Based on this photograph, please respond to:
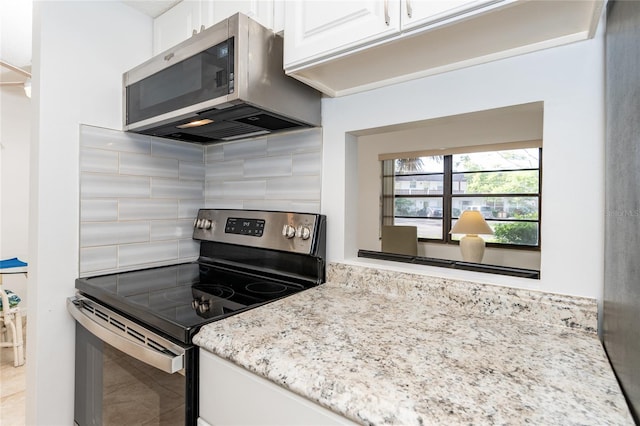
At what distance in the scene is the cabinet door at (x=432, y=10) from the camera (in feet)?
2.33

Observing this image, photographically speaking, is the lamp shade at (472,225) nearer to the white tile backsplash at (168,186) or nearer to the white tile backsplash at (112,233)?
the white tile backsplash at (168,186)

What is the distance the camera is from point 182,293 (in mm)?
1171

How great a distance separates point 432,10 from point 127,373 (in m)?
1.34

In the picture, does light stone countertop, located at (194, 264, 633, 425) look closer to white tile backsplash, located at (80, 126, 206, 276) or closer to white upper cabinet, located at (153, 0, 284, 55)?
white tile backsplash, located at (80, 126, 206, 276)

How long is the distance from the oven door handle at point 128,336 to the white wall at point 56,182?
5.1 inches

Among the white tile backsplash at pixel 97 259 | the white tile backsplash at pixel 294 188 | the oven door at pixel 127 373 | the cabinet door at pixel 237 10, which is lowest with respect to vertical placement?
the oven door at pixel 127 373

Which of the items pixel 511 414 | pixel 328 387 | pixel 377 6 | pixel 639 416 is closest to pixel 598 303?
pixel 639 416

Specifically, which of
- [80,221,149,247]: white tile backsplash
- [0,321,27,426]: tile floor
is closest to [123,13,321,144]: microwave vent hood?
[80,221,149,247]: white tile backsplash

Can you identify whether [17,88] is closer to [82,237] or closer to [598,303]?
[82,237]

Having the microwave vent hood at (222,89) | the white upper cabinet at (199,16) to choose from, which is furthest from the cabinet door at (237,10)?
the microwave vent hood at (222,89)

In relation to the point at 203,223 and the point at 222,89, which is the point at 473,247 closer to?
the point at 203,223

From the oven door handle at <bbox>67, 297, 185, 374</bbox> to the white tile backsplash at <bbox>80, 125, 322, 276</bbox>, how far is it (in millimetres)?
264

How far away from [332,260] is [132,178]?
1.03 metres

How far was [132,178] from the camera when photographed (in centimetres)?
153
